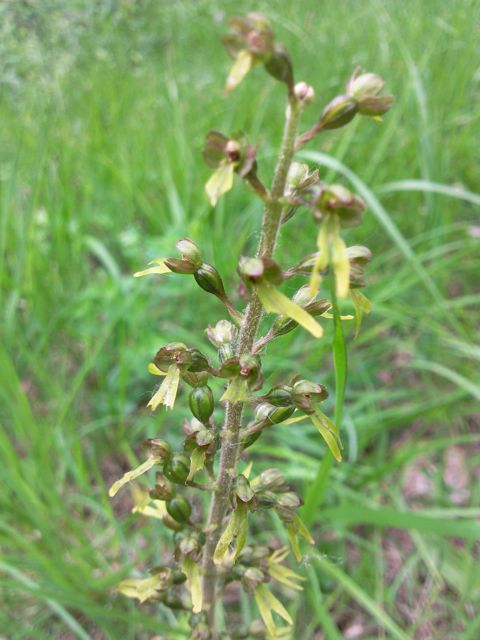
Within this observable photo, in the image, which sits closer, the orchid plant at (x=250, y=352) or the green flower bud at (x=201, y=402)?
the orchid plant at (x=250, y=352)

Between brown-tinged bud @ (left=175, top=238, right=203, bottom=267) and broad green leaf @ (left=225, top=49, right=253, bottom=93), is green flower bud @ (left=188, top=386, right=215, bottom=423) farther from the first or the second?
broad green leaf @ (left=225, top=49, right=253, bottom=93)

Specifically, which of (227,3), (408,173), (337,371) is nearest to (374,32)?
(408,173)

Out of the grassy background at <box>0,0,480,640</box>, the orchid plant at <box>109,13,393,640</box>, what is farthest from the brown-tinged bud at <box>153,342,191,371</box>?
the grassy background at <box>0,0,480,640</box>

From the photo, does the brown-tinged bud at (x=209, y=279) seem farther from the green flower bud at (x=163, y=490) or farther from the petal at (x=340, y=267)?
the green flower bud at (x=163, y=490)

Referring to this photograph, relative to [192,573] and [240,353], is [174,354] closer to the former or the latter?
[240,353]

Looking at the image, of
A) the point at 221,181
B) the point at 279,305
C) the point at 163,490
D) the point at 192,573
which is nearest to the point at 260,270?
the point at 279,305

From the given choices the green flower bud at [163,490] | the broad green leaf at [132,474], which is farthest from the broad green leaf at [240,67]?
the green flower bud at [163,490]
